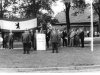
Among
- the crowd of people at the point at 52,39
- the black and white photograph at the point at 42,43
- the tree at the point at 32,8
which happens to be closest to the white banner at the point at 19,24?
the black and white photograph at the point at 42,43

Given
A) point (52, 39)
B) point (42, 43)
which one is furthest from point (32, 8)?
point (52, 39)

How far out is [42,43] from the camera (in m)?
26.8

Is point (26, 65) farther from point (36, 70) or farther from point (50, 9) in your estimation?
point (50, 9)

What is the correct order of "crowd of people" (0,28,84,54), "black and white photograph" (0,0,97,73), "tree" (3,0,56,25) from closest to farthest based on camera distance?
"black and white photograph" (0,0,97,73)
"crowd of people" (0,28,84,54)
"tree" (3,0,56,25)

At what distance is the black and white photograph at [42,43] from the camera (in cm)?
1645

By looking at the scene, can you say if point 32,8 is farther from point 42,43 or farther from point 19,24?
point 42,43

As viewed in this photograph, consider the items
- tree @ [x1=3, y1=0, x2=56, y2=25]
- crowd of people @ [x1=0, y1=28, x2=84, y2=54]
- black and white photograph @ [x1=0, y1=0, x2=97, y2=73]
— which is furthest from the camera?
tree @ [x1=3, y1=0, x2=56, y2=25]

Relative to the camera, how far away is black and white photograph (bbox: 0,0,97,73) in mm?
16453

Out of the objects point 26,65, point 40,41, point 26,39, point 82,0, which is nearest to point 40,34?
point 40,41

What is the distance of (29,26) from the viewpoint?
30.5m

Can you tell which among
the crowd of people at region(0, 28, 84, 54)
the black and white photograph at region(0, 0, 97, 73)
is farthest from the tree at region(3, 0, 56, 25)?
the crowd of people at region(0, 28, 84, 54)

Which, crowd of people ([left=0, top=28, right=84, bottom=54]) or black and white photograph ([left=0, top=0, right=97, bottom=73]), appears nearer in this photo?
black and white photograph ([left=0, top=0, right=97, bottom=73])

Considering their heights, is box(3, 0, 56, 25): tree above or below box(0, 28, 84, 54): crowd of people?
above

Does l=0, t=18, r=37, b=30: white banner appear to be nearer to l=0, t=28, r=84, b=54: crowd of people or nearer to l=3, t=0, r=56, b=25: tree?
l=0, t=28, r=84, b=54: crowd of people
